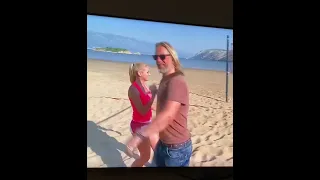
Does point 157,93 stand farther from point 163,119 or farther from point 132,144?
point 132,144

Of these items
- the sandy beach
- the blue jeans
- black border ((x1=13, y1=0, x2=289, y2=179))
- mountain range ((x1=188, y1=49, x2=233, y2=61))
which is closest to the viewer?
black border ((x1=13, y1=0, x2=289, y2=179))

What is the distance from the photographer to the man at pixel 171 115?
2.26m

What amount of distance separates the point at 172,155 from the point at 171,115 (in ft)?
0.82

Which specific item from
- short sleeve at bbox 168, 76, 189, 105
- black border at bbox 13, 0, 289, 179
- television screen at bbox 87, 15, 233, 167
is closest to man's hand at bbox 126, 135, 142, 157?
television screen at bbox 87, 15, 233, 167

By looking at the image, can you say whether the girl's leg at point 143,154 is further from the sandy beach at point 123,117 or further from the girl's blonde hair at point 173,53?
the girl's blonde hair at point 173,53

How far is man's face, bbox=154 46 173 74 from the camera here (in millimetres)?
2291
